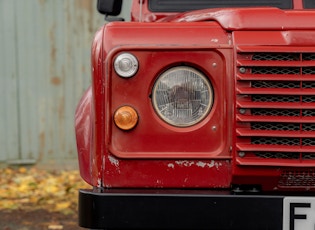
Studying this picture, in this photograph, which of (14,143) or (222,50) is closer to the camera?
(222,50)

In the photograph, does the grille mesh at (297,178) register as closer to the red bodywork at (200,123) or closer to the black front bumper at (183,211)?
the red bodywork at (200,123)

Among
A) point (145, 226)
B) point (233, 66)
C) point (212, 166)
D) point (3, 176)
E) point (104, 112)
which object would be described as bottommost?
point (3, 176)

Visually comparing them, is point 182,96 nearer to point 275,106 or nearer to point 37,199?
point 275,106

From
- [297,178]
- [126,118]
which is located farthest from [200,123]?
[297,178]

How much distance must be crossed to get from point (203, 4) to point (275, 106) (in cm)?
166

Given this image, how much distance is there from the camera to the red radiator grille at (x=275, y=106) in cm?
298

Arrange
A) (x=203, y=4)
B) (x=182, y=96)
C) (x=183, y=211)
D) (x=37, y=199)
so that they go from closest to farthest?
(x=183, y=211) → (x=182, y=96) → (x=203, y=4) → (x=37, y=199)

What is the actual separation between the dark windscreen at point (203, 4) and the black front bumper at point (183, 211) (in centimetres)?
181

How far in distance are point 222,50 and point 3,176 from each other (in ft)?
17.4

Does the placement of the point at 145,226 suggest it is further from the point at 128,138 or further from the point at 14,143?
the point at 14,143

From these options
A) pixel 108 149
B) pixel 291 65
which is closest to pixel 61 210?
pixel 108 149

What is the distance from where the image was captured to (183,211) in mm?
2922

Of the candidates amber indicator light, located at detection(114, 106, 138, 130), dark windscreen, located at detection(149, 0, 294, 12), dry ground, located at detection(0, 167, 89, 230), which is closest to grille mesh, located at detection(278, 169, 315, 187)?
amber indicator light, located at detection(114, 106, 138, 130)

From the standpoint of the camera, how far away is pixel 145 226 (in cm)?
295
